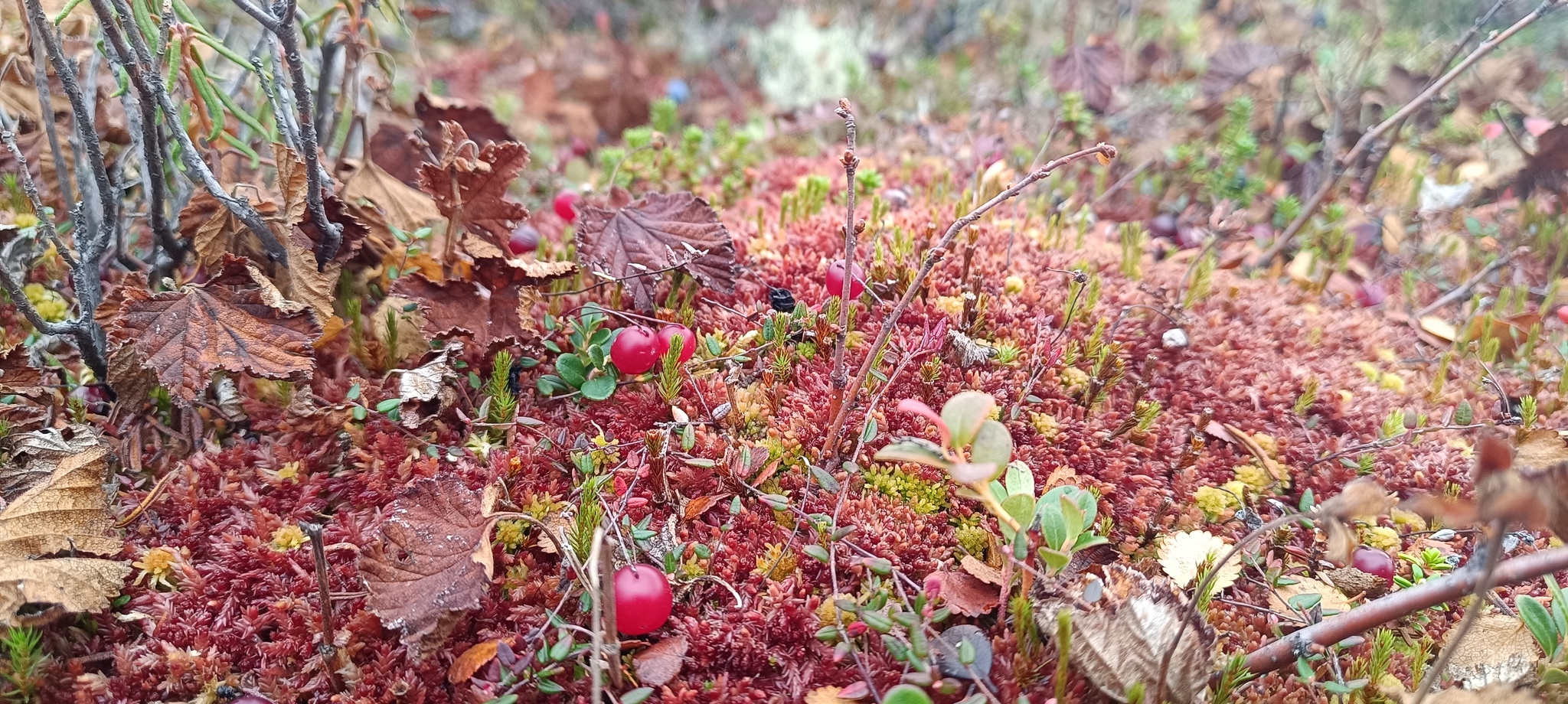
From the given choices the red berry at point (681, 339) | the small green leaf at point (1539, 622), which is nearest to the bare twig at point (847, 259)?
the red berry at point (681, 339)

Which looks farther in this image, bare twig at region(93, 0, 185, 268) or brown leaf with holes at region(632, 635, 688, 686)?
bare twig at region(93, 0, 185, 268)

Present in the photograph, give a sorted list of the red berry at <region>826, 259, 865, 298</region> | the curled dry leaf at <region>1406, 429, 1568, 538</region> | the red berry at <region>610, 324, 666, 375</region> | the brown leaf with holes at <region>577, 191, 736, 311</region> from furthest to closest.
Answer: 1. the brown leaf with holes at <region>577, 191, 736, 311</region>
2. the red berry at <region>826, 259, 865, 298</region>
3. the red berry at <region>610, 324, 666, 375</region>
4. the curled dry leaf at <region>1406, 429, 1568, 538</region>

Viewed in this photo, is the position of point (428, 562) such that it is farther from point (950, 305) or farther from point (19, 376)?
point (950, 305)

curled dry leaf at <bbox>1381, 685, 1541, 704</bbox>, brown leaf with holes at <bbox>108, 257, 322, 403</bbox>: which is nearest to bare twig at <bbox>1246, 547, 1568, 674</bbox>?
curled dry leaf at <bbox>1381, 685, 1541, 704</bbox>

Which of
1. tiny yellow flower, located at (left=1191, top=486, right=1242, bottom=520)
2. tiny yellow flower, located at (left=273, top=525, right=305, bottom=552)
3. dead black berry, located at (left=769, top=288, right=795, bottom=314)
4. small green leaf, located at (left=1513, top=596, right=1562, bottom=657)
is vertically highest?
dead black berry, located at (left=769, top=288, right=795, bottom=314)

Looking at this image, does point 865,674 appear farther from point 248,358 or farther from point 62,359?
point 62,359

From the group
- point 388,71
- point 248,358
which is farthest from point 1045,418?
point 388,71

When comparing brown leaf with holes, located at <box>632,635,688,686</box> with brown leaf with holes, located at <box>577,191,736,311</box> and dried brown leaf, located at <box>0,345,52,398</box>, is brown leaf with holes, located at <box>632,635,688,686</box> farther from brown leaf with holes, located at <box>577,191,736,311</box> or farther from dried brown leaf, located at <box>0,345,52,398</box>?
dried brown leaf, located at <box>0,345,52,398</box>

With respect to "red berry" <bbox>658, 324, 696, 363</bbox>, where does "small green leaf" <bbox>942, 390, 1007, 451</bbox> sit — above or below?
above
